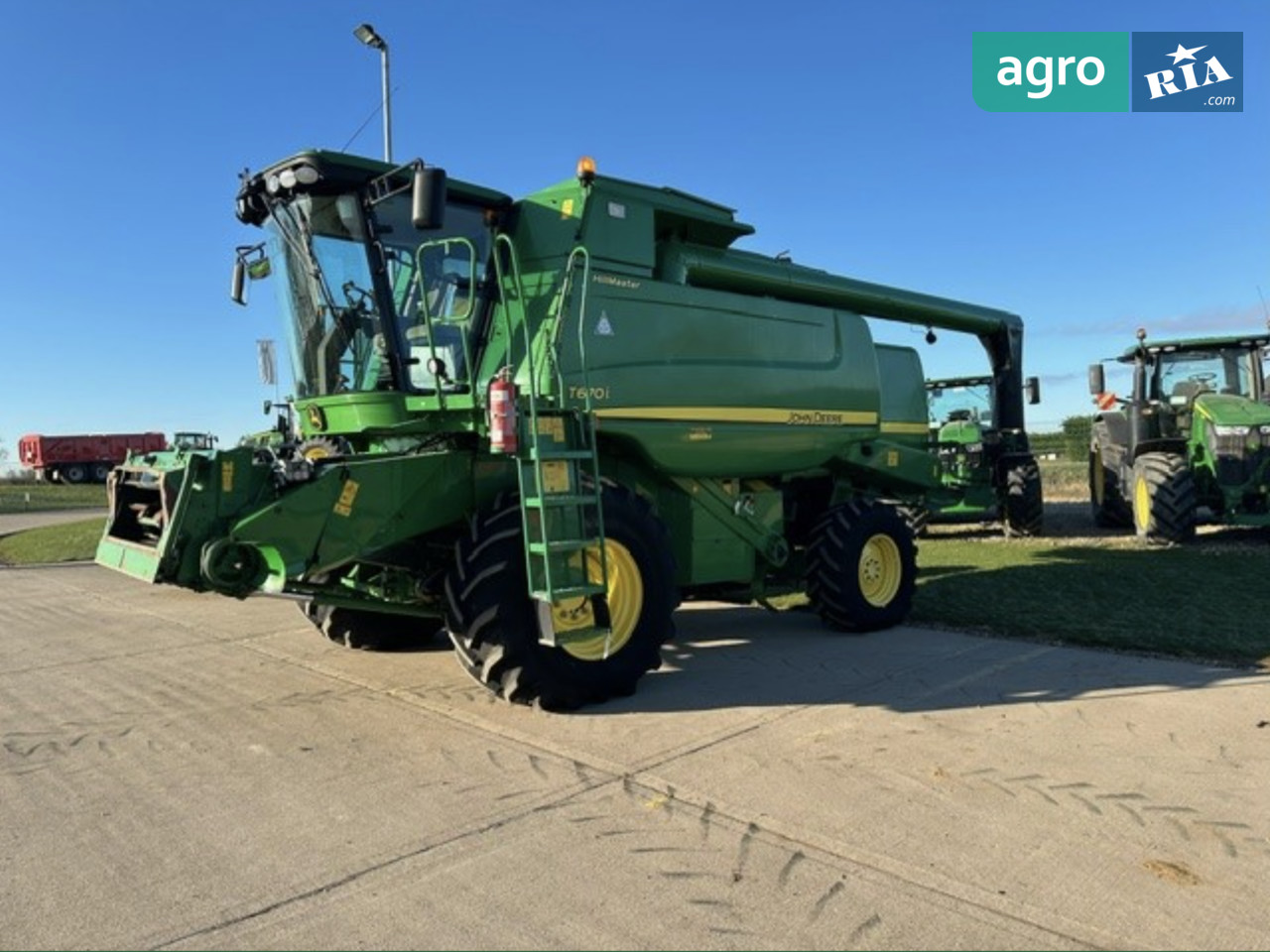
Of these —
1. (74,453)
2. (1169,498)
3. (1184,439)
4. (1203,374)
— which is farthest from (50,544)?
(74,453)

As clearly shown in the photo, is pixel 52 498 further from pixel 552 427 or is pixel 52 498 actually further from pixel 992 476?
pixel 552 427

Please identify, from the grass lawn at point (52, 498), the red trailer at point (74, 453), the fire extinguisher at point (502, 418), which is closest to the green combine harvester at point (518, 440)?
the fire extinguisher at point (502, 418)

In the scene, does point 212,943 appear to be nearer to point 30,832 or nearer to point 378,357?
point 30,832

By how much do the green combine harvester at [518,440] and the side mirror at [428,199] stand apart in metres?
0.01

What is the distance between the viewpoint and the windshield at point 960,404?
15586 mm

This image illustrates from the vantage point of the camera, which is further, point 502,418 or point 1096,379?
point 1096,379

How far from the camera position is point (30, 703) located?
5594mm

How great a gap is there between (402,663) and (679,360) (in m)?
2.83

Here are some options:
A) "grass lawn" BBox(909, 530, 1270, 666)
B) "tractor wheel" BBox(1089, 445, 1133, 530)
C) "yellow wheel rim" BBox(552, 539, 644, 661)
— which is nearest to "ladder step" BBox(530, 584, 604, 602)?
"yellow wheel rim" BBox(552, 539, 644, 661)

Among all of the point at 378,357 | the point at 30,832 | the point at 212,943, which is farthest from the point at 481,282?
the point at 212,943

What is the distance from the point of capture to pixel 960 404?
52.2ft

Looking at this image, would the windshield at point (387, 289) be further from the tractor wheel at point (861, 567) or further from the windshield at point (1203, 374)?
the windshield at point (1203, 374)

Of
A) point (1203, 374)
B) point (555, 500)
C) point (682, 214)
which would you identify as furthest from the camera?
point (1203, 374)

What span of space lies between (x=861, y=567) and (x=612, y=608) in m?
2.77
